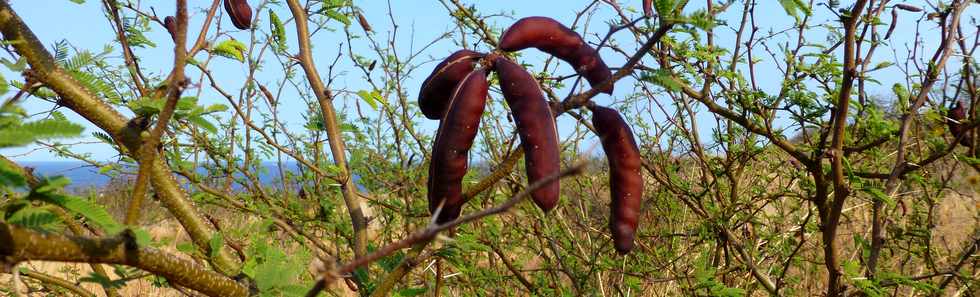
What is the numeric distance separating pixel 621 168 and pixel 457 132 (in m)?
0.33

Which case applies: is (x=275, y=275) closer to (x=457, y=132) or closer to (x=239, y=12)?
(x=457, y=132)

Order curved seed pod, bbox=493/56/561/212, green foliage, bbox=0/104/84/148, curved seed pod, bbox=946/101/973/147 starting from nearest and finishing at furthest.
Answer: green foliage, bbox=0/104/84/148 → curved seed pod, bbox=493/56/561/212 → curved seed pod, bbox=946/101/973/147

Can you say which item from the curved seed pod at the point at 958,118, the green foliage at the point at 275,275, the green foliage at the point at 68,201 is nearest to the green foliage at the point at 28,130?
the green foliage at the point at 68,201

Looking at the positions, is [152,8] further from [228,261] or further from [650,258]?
[650,258]

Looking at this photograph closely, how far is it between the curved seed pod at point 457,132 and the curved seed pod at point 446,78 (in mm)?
67

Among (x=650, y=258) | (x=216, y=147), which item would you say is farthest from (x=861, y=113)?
(x=216, y=147)

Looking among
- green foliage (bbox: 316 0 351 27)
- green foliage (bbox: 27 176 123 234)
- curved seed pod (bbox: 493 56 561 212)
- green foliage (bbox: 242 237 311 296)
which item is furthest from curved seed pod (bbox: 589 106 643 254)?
green foliage (bbox: 316 0 351 27)

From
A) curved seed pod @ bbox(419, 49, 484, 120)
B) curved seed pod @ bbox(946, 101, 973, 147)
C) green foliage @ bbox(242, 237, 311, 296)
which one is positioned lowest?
green foliage @ bbox(242, 237, 311, 296)

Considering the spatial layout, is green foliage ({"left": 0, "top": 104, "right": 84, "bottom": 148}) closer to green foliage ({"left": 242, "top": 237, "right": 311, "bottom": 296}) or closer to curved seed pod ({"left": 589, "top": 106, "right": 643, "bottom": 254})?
green foliage ({"left": 242, "top": 237, "right": 311, "bottom": 296})

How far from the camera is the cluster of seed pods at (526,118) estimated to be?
1141 mm

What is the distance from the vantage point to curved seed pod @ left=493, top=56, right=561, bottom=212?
112 centimetres

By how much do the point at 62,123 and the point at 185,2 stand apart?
25cm

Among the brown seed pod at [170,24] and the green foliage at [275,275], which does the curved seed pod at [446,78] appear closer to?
the green foliage at [275,275]

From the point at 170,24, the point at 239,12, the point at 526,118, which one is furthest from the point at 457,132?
the point at 170,24
